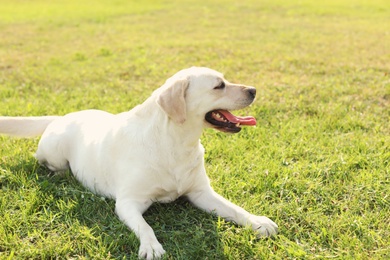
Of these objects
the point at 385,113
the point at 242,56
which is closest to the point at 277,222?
the point at 385,113

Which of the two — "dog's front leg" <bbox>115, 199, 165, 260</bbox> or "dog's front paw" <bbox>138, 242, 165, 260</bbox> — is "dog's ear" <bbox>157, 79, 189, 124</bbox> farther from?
"dog's front paw" <bbox>138, 242, 165, 260</bbox>

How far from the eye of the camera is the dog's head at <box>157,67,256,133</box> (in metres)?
3.65

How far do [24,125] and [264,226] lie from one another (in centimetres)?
286

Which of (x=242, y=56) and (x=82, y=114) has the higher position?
(x=82, y=114)

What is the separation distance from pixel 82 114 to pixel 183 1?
2072cm

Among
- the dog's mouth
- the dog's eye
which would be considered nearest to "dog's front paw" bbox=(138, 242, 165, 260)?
the dog's mouth

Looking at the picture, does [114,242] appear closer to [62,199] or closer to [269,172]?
[62,199]

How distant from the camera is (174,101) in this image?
3.64 m

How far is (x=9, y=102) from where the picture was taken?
7125 mm

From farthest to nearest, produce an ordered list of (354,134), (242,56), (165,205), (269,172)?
(242,56), (354,134), (269,172), (165,205)

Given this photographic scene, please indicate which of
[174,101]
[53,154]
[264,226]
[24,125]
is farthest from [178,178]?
[24,125]

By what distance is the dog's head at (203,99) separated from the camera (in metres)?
3.65

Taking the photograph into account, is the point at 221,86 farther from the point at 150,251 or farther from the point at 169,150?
the point at 150,251

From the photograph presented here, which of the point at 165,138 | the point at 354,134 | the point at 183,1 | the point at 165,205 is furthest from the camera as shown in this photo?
the point at 183,1
